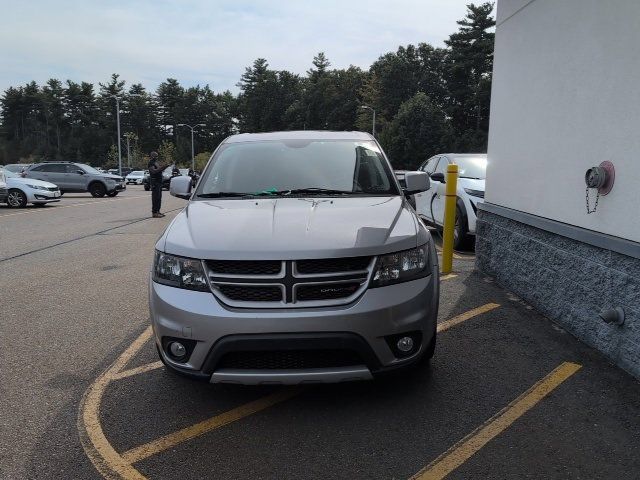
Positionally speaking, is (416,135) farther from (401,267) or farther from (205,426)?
(205,426)

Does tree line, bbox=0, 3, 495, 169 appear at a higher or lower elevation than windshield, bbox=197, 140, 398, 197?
higher

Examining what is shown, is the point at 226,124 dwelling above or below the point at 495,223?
above

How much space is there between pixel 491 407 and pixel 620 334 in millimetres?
1344

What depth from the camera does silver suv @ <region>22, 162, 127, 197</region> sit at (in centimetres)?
2522

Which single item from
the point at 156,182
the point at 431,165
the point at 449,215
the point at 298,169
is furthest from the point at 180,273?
the point at 156,182

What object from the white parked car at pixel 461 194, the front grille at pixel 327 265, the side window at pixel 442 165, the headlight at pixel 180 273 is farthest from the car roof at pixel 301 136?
Result: the side window at pixel 442 165

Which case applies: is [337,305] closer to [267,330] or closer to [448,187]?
[267,330]

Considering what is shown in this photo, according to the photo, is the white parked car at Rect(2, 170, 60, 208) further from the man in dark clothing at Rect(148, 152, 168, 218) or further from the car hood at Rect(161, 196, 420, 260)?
the car hood at Rect(161, 196, 420, 260)

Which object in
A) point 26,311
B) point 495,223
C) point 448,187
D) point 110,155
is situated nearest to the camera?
point 26,311

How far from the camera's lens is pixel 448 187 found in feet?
22.8

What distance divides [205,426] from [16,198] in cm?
1790

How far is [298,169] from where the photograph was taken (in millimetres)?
4375

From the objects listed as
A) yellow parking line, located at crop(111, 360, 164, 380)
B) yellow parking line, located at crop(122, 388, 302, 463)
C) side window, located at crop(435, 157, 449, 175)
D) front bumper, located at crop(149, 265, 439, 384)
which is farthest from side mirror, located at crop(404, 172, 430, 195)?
side window, located at crop(435, 157, 449, 175)

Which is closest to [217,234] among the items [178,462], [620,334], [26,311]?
[178,462]
